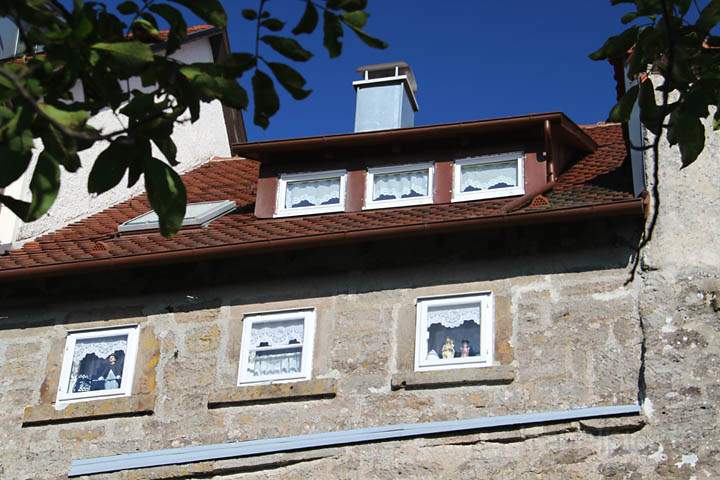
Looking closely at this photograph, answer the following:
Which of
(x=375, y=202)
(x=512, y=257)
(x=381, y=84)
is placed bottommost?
(x=512, y=257)

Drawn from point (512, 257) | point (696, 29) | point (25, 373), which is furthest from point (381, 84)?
point (696, 29)

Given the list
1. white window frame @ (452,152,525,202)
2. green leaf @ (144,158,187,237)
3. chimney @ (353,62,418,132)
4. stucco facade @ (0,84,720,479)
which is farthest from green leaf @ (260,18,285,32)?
chimney @ (353,62,418,132)

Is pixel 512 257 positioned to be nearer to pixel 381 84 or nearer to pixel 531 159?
pixel 531 159

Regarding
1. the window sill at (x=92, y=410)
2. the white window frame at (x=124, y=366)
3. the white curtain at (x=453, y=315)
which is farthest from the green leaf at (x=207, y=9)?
the white window frame at (x=124, y=366)

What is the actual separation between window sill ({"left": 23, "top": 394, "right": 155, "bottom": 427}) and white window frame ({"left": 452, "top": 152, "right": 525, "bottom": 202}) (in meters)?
3.44

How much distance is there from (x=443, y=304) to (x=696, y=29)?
6646 millimetres

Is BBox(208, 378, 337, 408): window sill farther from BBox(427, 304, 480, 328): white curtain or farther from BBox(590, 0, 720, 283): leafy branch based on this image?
BBox(590, 0, 720, 283): leafy branch

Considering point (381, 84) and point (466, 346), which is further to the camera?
point (381, 84)

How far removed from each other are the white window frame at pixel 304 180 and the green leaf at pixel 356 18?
8.24 meters

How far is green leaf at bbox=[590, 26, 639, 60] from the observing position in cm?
537

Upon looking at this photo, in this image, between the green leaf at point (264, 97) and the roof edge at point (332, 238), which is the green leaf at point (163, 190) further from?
the roof edge at point (332, 238)

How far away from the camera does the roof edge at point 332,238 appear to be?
37.4 feet

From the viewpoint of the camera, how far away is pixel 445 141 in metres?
13.3

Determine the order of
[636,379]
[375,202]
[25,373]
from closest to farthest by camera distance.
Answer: [636,379] → [25,373] → [375,202]
